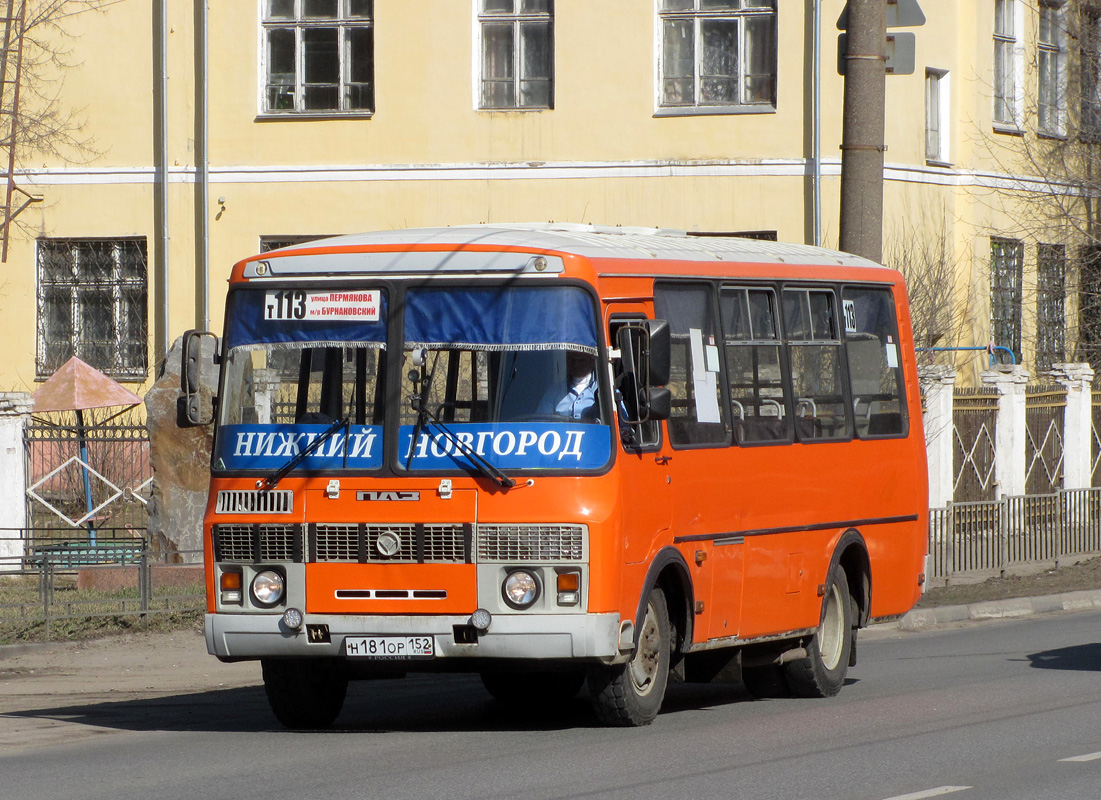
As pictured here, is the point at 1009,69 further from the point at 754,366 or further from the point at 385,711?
the point at 385,711

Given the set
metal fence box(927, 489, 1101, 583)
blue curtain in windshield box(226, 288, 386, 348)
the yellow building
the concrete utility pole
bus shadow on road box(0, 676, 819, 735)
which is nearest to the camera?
blue curtain in windshield box(226, 288, 386, 348)

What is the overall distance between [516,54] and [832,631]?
16586 millimetres

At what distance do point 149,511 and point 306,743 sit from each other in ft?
33.2

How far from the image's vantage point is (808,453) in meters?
12.1

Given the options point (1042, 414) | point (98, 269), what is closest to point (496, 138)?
point (98, 269)

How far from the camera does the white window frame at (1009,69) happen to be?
99.4ft

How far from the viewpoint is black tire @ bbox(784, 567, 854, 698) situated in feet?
40.1

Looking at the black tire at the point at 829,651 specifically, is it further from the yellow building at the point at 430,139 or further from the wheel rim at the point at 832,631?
the yellow building at the point at 430,139

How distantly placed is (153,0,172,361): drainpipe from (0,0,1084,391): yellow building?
0.13 ft

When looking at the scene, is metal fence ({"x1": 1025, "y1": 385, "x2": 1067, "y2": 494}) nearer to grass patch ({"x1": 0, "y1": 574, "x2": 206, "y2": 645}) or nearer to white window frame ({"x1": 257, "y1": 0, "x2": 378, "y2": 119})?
white window frame ({"x1": 257, "y1": 0, "x2": 378, "y2": 119})

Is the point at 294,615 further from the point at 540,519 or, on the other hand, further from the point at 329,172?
the point at 329,172

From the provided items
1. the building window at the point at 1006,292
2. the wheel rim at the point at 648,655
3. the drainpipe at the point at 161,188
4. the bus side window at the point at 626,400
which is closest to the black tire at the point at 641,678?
the wheel rim at the point at 648,655

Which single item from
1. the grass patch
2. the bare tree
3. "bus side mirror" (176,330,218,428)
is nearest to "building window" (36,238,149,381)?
the bare tree

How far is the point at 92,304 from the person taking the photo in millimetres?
28594
